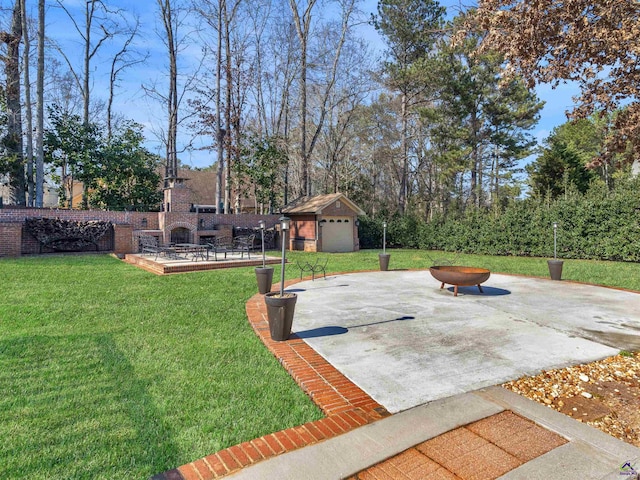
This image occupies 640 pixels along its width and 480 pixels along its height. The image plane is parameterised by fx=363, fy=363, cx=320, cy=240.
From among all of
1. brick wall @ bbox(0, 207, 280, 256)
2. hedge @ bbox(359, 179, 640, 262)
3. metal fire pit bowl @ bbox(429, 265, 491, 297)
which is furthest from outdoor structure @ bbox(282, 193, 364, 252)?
metal fire pit bowl @ bbox(429, 265, 491, 297)

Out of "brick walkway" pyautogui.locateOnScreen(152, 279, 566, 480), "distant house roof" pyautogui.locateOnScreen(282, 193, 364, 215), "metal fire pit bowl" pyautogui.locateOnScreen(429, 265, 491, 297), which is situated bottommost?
"brick walkway" pyautogui.locateOnScreen(152, 279, 566, 480)

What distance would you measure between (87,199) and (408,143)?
21036mm

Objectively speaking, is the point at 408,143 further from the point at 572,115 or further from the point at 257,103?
the point at 572,115

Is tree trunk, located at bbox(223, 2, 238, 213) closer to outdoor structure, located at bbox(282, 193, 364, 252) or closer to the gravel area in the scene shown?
outdoor structure, located at bbox(282, 193, 364, 252)

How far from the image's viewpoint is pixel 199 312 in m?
5.81

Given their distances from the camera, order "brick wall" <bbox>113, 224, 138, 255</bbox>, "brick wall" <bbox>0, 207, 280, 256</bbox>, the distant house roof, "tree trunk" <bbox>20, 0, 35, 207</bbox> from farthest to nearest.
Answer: the distant house roof, "tree trunk" <bbox>20, 0, 35, 207</bbox>, "brick wall" <bbox>113, 224, 138, 255</bbox>, "brick wall" <bbox>0, 207, 280, 256</bbox>

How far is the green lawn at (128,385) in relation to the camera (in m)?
2.36

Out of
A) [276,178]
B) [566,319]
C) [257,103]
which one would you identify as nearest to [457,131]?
[276,178]

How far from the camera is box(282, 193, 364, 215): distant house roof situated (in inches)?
698

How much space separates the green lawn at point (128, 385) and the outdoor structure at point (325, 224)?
11.4 meters

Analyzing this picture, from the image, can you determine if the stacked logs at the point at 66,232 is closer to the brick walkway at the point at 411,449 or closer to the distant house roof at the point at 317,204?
the distant house roof at the point at 317,204

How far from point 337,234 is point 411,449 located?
16418 mm

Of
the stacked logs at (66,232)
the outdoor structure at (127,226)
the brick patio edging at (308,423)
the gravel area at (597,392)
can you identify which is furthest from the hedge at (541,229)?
the brick patio edging at (308,423)

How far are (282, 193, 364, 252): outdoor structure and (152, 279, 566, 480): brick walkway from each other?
14.8 m
